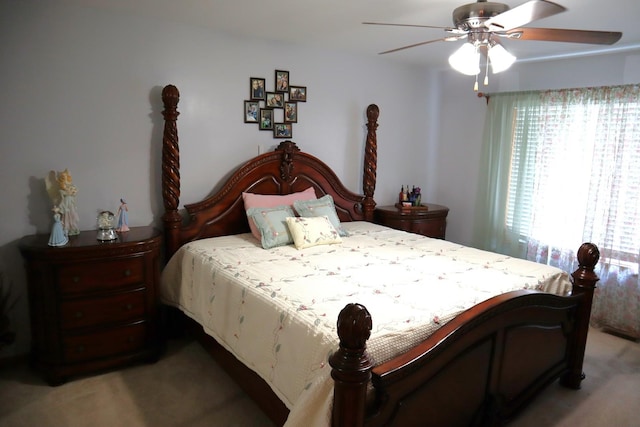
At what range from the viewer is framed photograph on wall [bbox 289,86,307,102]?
3653 millimetres

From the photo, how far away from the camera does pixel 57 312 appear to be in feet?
8.18

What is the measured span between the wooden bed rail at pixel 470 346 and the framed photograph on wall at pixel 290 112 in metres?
2.39

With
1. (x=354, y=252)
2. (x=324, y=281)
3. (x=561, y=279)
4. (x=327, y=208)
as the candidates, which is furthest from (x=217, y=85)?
(x=561, y=279)

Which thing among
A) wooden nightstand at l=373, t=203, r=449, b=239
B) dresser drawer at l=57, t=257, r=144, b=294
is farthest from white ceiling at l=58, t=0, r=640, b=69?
dresser drawer at l=57, t=257, r=144, b=294

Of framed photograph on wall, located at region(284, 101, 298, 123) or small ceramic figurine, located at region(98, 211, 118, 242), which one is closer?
small ceramic figurine, located at region(98, 211, 118, 242)

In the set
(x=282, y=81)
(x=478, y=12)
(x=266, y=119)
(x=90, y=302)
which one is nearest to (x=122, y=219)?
(x=90, y=302)

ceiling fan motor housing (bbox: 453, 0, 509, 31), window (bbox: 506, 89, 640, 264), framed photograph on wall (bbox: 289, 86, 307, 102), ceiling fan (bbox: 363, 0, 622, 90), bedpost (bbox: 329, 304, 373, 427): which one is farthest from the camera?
framed photograph on wall (bbox: 289, 86, 307, 102)

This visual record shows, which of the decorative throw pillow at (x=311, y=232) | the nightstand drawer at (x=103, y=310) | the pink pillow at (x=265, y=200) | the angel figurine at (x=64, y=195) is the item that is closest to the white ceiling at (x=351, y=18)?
the angel figurine at (x=64, y=195)

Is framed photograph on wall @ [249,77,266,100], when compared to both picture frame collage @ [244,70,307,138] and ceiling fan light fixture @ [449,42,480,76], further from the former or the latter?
ceiling fan light fixture @ [449,42,480,76]

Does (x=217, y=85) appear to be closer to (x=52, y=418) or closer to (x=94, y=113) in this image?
(x=94, y=113)

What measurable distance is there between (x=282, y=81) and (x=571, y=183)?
266 centimetres

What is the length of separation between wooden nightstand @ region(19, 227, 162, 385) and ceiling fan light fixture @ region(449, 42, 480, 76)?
Result: 2131mm

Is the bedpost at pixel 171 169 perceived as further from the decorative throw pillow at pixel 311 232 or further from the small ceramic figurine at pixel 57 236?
the decorative throw pillow at pixel 311 232

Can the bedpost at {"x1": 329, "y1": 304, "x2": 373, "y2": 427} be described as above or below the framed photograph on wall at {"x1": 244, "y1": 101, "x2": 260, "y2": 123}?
below
